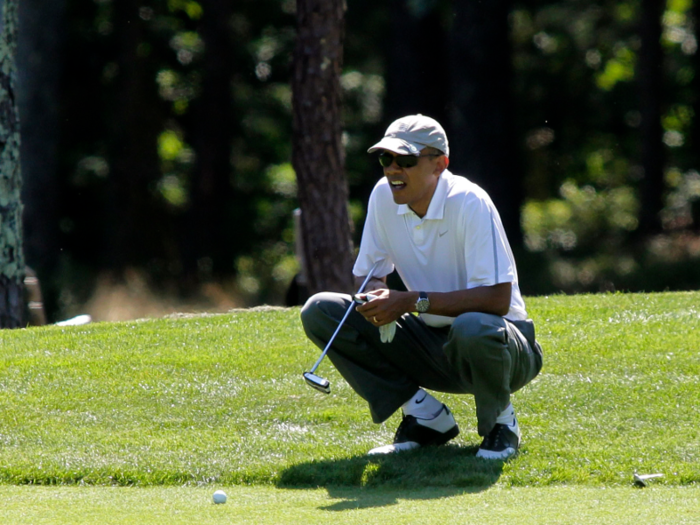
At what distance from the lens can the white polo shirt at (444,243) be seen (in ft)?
14.9

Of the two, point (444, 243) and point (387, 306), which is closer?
point (387, 306)

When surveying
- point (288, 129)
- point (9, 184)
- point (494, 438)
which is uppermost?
point (9, 184)

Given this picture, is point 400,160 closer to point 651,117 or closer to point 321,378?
point 321,378

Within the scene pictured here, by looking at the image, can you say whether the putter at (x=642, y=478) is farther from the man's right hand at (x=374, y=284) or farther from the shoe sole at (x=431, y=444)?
the man's right hand at (x=374, y=284)

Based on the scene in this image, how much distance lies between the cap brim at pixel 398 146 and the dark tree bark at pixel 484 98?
11.4 meters

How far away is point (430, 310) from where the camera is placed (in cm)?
457

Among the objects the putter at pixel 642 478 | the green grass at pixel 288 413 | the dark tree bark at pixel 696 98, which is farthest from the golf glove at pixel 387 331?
the dark tree bark at pixel 696 98

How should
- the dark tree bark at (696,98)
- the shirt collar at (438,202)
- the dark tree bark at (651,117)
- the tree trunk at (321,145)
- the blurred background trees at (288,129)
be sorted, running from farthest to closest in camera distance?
1. the dark tree bark at (696,98)
2. the dark tree bark at (651,117)
3. the blurred background trees at (288,129)
4. the tree trunk at (321,145)
5. the shirt collar at (438,202)

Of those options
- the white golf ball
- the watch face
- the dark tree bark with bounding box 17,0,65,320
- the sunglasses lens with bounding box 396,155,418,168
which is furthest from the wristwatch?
the dark tree bark with bounding box 17,0,65,320

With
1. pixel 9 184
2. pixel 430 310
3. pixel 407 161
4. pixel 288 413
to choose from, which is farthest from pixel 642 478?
pixel 9 184

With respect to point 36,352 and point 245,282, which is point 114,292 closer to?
point 245,282

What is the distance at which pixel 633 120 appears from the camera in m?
25.4

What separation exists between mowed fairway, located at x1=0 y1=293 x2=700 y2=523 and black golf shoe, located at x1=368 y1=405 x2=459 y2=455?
0.08 m

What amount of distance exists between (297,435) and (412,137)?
1.61m
